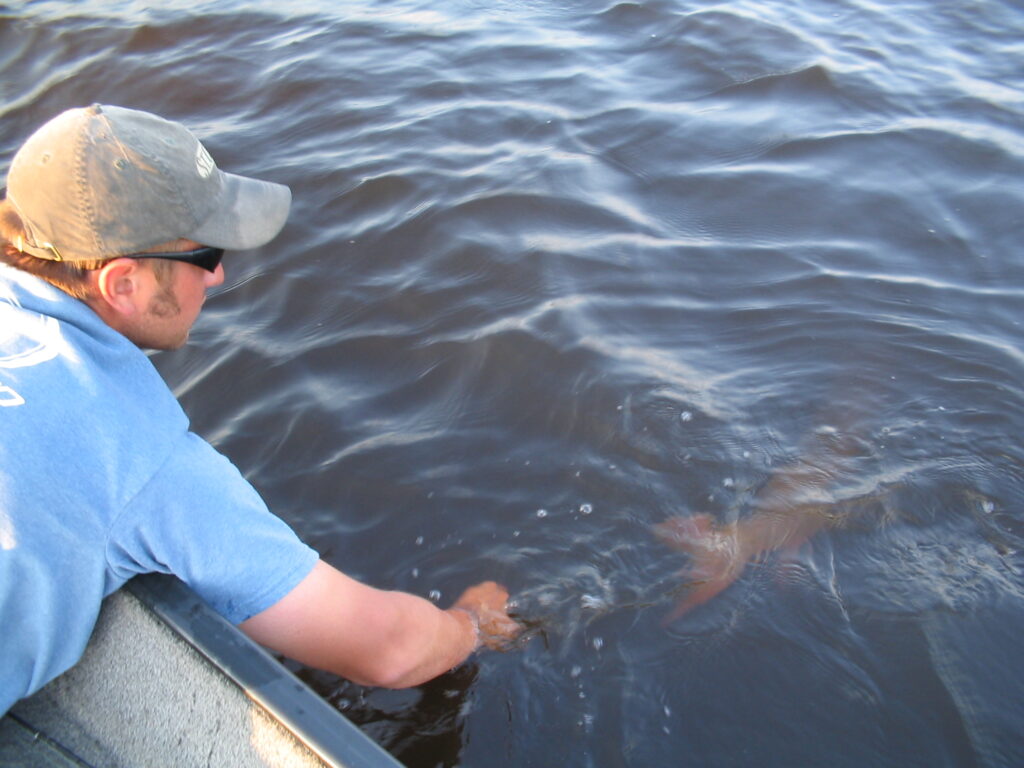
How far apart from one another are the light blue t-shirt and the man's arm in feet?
0.20

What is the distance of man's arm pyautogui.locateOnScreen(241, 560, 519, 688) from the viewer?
6.29ft

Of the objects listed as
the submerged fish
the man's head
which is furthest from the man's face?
the submerged fish

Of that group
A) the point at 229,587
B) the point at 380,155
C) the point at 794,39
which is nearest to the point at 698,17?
the point at 794,39

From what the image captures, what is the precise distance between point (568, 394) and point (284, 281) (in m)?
1.70

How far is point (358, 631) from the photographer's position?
6.74 feet

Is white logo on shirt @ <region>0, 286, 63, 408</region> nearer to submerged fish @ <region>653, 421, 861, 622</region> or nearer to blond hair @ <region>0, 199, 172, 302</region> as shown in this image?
blond hair @ <region>0, 199, 172, 302</region>

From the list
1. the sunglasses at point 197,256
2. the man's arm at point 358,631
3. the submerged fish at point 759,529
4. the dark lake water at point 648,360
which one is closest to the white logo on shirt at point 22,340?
the sunglasses at point 197,256

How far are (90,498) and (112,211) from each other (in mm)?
652

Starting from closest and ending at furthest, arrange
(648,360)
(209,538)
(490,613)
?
(209,538) → (490,613) → (648,360)

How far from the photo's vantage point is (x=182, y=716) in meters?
1.78

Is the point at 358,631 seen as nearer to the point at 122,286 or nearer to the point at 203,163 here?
A: the point at 122,286

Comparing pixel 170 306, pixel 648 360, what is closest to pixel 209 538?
pixel 170 306

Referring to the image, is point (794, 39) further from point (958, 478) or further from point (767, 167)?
point (958, 478)

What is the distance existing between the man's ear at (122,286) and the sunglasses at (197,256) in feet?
0.11
